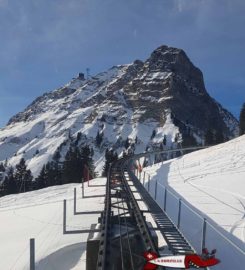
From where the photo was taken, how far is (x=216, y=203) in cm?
2283

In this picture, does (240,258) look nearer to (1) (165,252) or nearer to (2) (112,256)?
(1) (165,252)

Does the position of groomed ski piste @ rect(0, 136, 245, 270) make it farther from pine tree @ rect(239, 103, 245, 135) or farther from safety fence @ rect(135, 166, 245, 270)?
pine tree @ rect(239, 103, 245, 135)

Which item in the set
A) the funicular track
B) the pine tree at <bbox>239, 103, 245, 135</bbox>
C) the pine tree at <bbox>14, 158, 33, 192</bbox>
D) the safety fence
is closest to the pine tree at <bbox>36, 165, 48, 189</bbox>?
the pine tree at <bbox>14, 158, 33, 192</bbox>

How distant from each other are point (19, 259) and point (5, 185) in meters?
78.3

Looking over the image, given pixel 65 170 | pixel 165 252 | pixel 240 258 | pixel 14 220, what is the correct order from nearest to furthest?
pixel 240 258 → pixel 165 252 → pixel 14 220 → pixel 65 170

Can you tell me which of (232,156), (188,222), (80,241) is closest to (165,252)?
(188,222)

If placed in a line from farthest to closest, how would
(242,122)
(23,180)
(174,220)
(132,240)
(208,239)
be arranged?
1. (242,122)
2. (23,180)
3. (174,220)
4. (208,239)
5. (132,240)

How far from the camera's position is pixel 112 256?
1319cm

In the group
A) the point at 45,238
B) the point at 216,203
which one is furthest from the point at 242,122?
the point at 45,238

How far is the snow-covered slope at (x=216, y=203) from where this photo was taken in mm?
14328

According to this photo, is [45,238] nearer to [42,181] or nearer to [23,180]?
[42,181]

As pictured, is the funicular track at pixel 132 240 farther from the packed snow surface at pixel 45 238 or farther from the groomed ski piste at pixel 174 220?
the packed snow surface at pixel 45 238

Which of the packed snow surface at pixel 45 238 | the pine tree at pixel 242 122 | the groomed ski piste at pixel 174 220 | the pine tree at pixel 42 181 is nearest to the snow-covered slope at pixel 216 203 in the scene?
the groomed ski piste at pixel 174 220

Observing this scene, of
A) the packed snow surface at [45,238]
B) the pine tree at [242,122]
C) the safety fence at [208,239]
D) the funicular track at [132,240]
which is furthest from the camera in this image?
the pine tree at [242,122]
